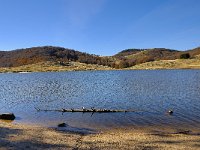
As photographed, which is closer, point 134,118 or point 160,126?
point 160,126

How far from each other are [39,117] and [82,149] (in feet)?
65.0

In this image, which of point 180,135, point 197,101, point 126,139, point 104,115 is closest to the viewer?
point 126,139

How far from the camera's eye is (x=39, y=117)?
→ 134 feet

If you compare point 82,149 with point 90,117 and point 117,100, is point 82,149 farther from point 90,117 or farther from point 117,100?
point 117,100

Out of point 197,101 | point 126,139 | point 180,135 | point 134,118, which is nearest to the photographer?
point 126,139

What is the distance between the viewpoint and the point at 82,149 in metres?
22.1

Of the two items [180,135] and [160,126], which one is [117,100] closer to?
[160,126]

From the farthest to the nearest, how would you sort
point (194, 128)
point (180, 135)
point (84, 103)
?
point (84, 103)
point (194, 128)
point (180, 135)

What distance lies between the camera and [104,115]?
4003cm

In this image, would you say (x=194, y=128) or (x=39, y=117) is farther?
(x=39, y=117)

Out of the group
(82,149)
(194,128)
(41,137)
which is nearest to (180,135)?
(194,128)

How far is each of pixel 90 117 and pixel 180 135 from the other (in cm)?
1415

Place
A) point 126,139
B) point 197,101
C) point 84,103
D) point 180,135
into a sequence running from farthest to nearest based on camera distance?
point 84,103 < point 197,101 < point 180,135 < point 126,139

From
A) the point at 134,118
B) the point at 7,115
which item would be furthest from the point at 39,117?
the point at 134,118
